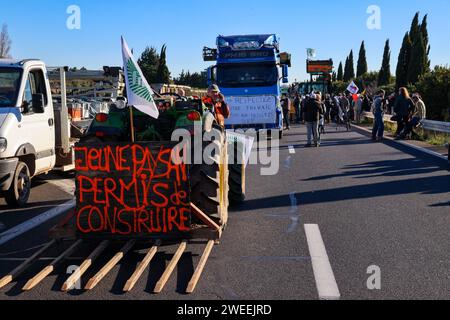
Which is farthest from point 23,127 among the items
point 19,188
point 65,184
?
point 65,184

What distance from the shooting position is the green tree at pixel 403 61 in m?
46.1

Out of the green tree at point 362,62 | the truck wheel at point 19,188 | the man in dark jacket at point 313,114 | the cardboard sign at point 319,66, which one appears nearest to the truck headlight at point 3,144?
the truck wheel at point 19,188

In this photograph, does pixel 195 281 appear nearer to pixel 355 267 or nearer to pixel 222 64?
pixel 355 267

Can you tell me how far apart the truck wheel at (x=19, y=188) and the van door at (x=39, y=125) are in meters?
0.44

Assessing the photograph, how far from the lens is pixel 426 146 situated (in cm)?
1755

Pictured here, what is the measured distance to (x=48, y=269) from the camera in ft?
17.8

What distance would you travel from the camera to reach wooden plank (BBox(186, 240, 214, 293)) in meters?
5.02

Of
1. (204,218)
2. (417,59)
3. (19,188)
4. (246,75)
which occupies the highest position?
(417,59)

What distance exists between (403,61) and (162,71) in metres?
20.5

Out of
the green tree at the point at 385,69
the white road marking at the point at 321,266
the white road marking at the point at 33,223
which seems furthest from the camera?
the green tree at the point at 385,69

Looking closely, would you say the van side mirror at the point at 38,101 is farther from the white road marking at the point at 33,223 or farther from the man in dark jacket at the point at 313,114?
the man in dark jacket at the point at 313,114

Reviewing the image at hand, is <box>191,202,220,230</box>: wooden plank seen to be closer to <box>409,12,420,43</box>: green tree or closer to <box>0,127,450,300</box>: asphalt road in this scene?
<box>0,127,450,300</box>: asphalt road

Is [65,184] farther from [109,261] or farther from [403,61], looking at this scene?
[403,61]
